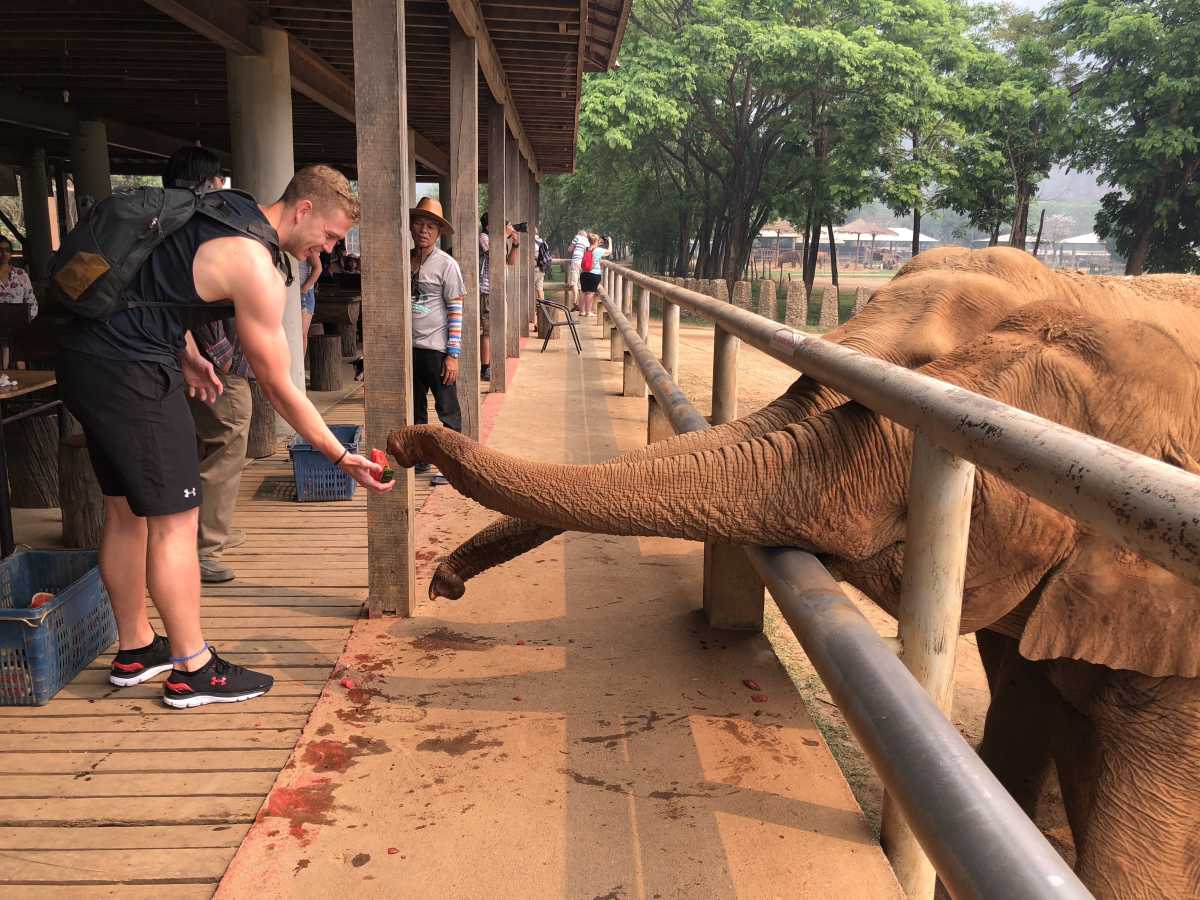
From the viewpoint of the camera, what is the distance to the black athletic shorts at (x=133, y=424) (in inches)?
136

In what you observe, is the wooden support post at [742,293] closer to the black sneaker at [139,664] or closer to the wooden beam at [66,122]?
the wooden beam at [66,122]

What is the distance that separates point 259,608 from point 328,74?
24.1 ft

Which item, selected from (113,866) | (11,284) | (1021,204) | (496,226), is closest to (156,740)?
(113,866)

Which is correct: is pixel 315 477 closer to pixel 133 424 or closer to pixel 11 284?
pixel 133 424

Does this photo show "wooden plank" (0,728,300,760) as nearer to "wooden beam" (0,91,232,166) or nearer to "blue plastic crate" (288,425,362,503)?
"blue plastic crate" (288,425,362,503)

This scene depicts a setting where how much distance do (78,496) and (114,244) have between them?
2.54 metres

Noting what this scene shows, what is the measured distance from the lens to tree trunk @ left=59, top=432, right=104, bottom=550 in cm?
538

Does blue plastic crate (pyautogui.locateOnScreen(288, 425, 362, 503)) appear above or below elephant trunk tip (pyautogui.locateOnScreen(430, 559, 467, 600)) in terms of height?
below

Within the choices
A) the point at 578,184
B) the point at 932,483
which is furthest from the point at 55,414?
the point at 578,184

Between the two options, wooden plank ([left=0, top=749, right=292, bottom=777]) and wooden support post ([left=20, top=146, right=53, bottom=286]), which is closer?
wooden plank ([left=0, top=749, right=292, bottom=777])

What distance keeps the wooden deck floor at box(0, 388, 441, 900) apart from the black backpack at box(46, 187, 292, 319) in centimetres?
137

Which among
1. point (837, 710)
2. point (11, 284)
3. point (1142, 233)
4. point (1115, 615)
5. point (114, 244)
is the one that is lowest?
point (837, 710)

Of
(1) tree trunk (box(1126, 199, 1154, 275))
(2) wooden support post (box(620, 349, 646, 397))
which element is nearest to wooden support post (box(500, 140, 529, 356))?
(2) wooden support post (box(620, 349, 646, 397))

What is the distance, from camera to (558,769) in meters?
3.28
